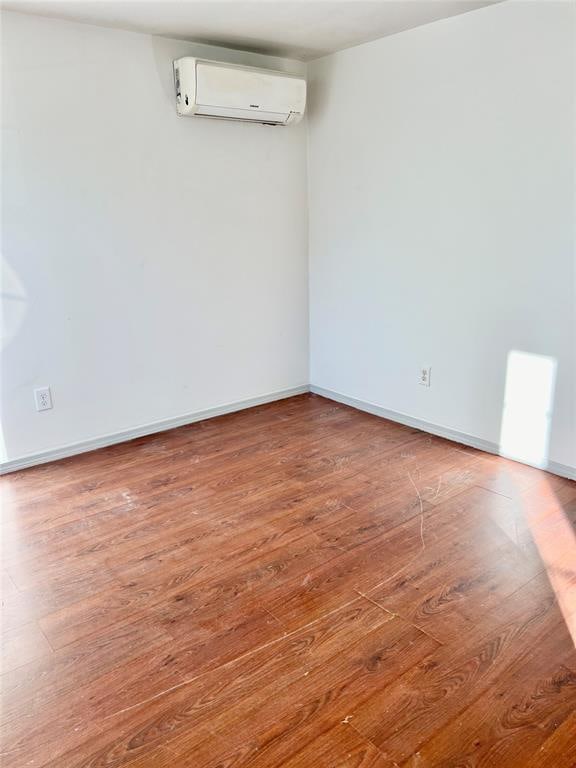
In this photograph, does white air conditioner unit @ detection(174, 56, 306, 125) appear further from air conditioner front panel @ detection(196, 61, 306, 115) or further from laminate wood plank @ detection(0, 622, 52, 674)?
laminate wood plank @ detection(0, 622, 52, 674)

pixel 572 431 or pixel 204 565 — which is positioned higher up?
pixel 572 431

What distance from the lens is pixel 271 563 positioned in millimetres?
2207

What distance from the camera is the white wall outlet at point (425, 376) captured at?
3.35 metres

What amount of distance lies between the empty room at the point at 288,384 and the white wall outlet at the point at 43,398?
2 centimetres

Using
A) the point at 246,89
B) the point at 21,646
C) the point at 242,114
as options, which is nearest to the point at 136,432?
the point at 21,646

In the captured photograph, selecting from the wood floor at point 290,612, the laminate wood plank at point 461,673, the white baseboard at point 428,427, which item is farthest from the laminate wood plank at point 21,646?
the white baseboard at point 428,427

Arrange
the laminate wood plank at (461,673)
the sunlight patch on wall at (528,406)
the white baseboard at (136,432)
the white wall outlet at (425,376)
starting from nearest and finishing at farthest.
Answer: the laminate wood plank at (461,673) < the sunlight patch on wall at (528,406) < the white baseboard at (136,432) < the white wall outlet at (425,376)

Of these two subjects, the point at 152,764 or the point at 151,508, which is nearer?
the point at 152,764

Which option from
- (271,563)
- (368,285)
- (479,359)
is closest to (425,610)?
(271,563)

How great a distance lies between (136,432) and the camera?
135 inches

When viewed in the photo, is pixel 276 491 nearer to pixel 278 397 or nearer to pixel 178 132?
pixel 278 397

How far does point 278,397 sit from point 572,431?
194cm

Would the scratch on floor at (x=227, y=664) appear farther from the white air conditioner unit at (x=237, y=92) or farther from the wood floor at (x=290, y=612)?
the white air conditioner unit at (x=237, y=92)

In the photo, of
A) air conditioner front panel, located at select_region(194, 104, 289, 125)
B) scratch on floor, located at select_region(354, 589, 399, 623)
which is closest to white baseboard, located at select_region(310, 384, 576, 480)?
scratch on floor, located at select_region(354, 589, 399, 623)
